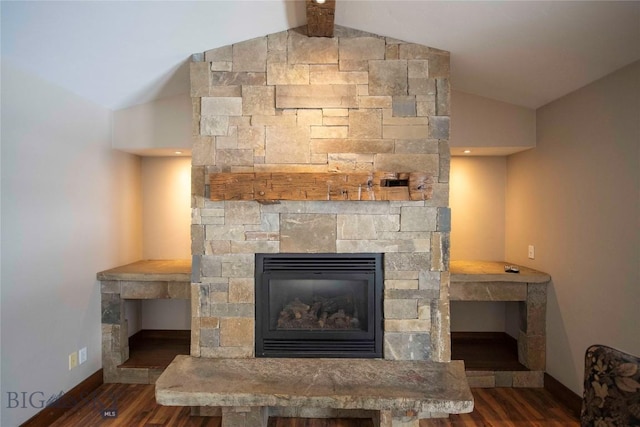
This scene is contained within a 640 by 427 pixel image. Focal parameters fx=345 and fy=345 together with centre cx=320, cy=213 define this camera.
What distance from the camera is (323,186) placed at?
226cm

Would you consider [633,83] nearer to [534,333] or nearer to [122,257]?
[534,333]

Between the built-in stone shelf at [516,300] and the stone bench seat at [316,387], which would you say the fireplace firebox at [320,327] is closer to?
the stone bench seat at [316,387]

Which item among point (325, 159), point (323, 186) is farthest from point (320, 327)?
point (325, 159)

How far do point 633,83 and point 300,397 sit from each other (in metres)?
2.66

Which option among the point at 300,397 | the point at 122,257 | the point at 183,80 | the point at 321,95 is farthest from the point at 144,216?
the point at 300,397

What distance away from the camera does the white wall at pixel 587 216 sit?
Result: 207cm

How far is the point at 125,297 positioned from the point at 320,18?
2.61 m

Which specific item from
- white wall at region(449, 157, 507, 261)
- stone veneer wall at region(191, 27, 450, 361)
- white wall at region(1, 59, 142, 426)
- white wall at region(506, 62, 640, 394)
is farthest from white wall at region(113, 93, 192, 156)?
white wall at region(506, 62, 640, 394)

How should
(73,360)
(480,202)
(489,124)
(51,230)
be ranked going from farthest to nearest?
(480,202)
(489,124)
(73,360)
(51,230)

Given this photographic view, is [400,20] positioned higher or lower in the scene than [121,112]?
higher

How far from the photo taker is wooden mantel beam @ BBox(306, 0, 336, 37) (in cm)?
204

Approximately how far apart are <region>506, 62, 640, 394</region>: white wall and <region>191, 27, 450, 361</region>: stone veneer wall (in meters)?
0.97

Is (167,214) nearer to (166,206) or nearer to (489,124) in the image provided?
(166,206)

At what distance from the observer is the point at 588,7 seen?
177 centimetres
